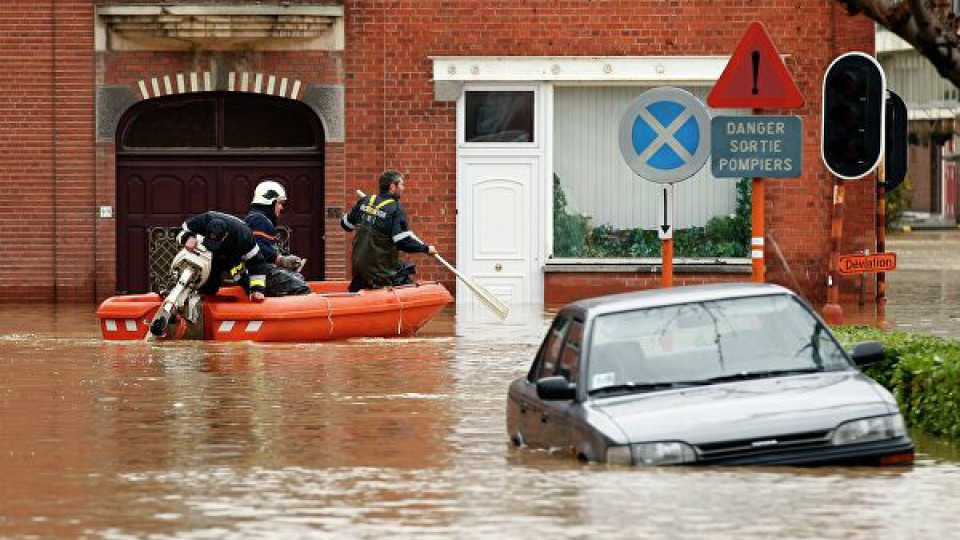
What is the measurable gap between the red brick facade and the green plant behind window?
565mm

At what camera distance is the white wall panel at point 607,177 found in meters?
32.7

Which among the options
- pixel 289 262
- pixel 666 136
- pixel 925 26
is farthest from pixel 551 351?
pixel 289 262

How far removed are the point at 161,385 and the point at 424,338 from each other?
6102 mm

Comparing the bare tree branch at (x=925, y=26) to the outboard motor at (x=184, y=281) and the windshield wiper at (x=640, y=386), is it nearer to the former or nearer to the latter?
the windshield wiper at (x=640, y=386)

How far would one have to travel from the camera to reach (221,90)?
32.0m

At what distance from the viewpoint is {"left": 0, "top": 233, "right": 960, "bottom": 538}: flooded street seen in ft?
37.4

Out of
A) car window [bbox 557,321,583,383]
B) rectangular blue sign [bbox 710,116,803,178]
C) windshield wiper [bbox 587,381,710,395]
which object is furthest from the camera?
rectangular blue sign [bbox 710,116,803,178]

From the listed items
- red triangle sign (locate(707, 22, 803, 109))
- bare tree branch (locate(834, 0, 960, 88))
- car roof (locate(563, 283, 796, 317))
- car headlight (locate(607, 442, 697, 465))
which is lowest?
car headlight (locate(607, 442, 697, 465))

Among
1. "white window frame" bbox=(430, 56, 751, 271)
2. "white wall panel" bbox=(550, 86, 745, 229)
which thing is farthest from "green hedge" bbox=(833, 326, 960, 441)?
"white wall panel" bbox=(550, 86, 745, 229)

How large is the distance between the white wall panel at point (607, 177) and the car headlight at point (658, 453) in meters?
20.1

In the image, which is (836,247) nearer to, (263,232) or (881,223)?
(263,232)

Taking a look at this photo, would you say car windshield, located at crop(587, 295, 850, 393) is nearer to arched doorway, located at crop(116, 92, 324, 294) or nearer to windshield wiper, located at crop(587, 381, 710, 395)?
windshield wiper, located at crop(587, 381, 710, 395)

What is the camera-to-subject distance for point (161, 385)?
2016 centimetres

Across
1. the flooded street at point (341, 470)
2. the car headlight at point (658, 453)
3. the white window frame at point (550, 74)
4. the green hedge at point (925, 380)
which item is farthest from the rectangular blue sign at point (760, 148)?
the white window frame at point (550, 74)
